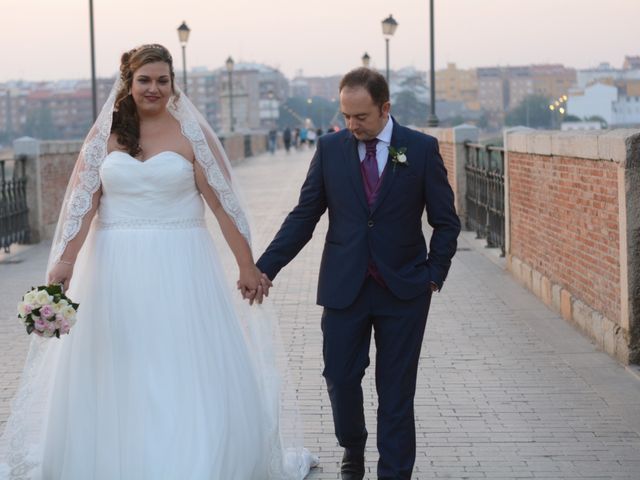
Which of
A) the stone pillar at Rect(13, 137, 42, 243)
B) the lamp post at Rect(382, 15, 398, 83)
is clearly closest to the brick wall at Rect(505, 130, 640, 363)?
the stone pillar at Rect(13, 137, 42, 243)

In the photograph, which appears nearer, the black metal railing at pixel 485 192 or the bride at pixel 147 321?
the bride at pixel 147 321

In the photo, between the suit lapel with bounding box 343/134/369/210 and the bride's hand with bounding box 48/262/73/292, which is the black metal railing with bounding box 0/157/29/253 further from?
the suit lapel with bounding box 343/134/369/210

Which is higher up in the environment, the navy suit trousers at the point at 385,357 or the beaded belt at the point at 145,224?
the beaded belt at the point at 145,224

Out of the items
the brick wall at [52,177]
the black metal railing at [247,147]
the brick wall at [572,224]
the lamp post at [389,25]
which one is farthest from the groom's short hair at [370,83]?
the black metal railing at [247,147]

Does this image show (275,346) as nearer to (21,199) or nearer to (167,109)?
(167,109)

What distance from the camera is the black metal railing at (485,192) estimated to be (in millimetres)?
15938

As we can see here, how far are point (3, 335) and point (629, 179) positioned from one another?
5.19 m

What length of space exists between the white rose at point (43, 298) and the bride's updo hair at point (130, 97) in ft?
2.39

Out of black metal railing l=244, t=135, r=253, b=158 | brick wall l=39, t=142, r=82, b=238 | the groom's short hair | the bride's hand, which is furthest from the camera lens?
black metal railing l=244, t=135, r=253, b=158

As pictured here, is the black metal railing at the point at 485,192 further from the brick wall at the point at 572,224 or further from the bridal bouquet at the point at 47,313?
the bridal bouquet at the point at 47,313

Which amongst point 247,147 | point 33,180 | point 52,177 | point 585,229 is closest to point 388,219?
point 585,229

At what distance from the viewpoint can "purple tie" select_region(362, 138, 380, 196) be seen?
5199 millimetres

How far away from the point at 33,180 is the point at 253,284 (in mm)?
13678

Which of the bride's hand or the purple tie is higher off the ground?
the purple tie
